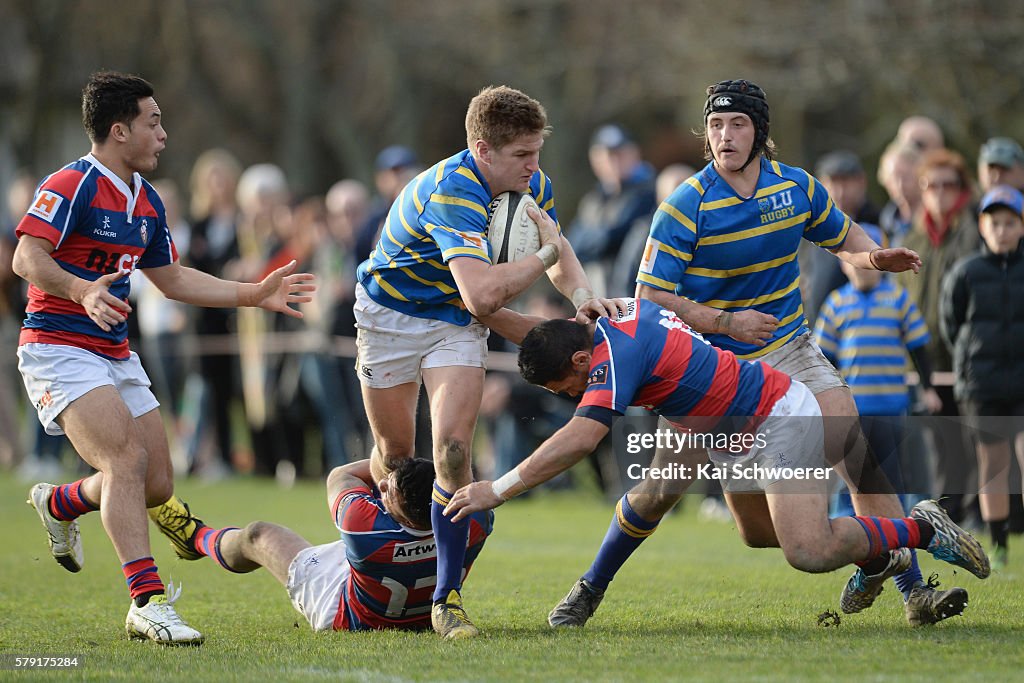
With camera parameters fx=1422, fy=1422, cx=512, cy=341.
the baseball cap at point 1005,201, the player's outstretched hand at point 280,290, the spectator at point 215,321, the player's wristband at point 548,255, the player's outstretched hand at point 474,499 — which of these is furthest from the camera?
the spectator at point 215,321

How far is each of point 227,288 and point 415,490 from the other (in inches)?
61.6

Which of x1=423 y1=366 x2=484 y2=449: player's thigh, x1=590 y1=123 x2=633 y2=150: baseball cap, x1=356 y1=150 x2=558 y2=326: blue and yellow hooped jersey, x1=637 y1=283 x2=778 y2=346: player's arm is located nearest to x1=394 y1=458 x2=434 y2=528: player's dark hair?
x1=423 y1=366 x2=484 y2=449: player's thigh

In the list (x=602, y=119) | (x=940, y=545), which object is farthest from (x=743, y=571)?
(x=602, y=119)

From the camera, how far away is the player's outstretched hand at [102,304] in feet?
20.0

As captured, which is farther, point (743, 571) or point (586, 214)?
point (586, 214)

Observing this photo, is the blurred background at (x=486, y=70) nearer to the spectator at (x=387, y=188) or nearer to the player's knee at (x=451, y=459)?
the spectator at (x=387, y=188)

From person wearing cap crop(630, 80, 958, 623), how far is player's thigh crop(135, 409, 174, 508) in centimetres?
228

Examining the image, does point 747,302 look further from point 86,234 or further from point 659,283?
point 86,234

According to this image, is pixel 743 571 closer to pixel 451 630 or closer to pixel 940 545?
pixel 940 545

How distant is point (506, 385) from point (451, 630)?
6.70 m

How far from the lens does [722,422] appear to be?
6227 mm

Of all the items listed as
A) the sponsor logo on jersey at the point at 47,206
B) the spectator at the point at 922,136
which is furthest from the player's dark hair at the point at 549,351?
the spectator at the point at 922,136

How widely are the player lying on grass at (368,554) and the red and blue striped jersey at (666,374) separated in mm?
976

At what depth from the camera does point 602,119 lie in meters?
24.5
